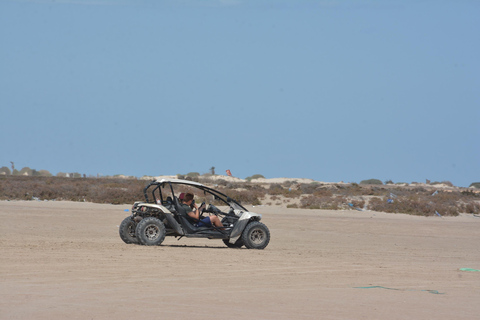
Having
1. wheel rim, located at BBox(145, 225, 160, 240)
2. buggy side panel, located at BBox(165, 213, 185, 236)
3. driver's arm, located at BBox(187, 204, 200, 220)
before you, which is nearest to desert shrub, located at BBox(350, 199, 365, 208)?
driver's arm, located at BBox(187, 204, 200, 220)

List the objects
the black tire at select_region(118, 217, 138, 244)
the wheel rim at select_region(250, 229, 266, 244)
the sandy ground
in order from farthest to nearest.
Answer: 1. the wheel rim at select_region(250, 229, 266, 244)
2. the black tire at select_region(118, 217, 138, 244)
3. the sandy ground

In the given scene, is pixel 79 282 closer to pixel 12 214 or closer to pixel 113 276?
pixel 113 276

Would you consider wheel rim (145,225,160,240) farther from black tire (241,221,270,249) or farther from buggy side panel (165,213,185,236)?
black tire (241,221,270,249)

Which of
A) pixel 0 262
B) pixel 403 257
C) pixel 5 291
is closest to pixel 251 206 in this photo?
pixel 403 257

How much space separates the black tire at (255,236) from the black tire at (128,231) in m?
2.52

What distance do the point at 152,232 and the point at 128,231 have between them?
827mm

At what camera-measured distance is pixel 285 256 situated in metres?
15.1

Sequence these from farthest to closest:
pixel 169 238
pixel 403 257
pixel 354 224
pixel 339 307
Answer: pixel 354 224, pixel 169 238, pixel 403 257, pixel 339 307

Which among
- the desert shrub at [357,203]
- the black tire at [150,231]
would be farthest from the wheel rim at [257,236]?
the desert shrub at [357,203]

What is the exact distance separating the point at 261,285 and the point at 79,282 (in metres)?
2.55

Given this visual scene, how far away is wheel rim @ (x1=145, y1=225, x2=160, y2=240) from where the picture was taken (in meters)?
A: 16.1

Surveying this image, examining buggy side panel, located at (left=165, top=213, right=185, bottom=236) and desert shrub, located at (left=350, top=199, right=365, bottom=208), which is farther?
desert shrub, located at (left=350, top=199, right=365, bottom=208)

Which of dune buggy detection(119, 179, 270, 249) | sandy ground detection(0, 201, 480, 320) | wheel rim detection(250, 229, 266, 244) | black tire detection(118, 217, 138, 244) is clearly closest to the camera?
sandy ground detection(0, 201, 480, 320)

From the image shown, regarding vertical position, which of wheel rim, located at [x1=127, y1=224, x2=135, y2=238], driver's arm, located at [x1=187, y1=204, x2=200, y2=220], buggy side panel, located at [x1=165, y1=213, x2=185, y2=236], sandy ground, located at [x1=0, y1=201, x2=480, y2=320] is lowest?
sandy ground, located at [x1=0, y1=201, x2=480, y2=320]
